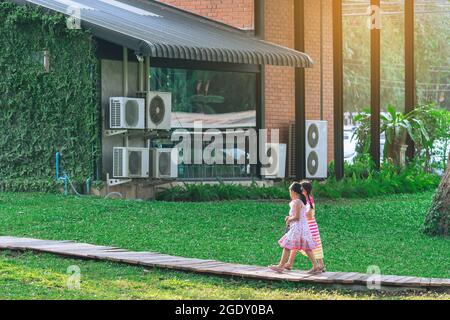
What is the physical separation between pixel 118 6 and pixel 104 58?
10.2 ft

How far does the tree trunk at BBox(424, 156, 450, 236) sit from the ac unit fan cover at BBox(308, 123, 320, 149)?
756 cm

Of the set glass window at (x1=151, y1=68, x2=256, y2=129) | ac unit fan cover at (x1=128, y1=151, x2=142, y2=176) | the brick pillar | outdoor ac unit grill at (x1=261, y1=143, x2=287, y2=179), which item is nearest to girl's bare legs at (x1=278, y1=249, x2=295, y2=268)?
ac unit fan cover at (x1=128, y1=151, x2=142, y2=176)

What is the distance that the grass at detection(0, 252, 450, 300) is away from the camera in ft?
30.6

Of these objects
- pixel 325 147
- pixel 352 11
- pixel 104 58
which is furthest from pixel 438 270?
pixel 352 11

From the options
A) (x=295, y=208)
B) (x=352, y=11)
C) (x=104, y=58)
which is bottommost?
(x=295, y=208)

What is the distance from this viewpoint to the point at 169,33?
1883cm

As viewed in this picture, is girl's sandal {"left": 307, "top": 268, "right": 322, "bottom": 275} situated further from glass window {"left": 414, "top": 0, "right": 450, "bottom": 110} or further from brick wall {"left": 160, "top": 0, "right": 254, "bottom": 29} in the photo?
glass window {"left": 414, "top": 0, "right": 450, "bottom": 110}

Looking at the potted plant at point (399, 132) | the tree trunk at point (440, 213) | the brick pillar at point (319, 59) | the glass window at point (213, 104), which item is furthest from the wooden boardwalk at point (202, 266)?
the potted plant at point (399, 132)

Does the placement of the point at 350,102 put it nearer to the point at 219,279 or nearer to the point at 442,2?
the point at 442,2

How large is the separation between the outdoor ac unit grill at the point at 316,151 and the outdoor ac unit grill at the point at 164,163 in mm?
3727

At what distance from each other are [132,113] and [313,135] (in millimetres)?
5050

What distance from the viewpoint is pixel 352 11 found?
5259cm

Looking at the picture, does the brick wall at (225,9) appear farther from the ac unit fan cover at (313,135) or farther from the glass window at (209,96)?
the ac unit fan cover at (313,135)

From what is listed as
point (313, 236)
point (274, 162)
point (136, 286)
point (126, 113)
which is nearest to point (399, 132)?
point (274, 162)
